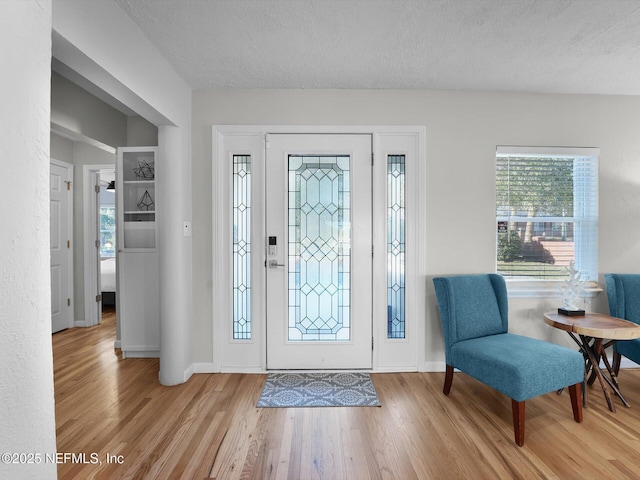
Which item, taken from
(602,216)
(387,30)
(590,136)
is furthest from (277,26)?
(602,216)

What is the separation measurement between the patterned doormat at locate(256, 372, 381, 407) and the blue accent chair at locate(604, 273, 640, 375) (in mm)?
2109

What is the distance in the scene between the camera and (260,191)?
2.99 meters

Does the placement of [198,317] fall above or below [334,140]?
below

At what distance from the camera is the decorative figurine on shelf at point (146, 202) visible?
3.48 metres

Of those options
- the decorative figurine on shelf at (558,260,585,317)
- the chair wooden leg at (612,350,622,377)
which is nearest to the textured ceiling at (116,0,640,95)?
the decorative figurine on shelf at (558,260,585,317)

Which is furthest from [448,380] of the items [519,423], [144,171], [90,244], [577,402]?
[90,244]

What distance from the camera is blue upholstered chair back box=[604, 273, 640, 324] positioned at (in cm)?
278

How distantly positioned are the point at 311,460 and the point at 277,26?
263 centimetres

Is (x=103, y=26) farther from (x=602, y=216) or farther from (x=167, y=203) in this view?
(x=602, y=216)

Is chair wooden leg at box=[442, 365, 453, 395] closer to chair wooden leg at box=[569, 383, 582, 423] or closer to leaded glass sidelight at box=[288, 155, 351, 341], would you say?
chair wooden leg at box=[569, 383, 582, 423]

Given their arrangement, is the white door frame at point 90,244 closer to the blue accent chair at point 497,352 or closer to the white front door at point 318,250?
the white front door at point 318,250

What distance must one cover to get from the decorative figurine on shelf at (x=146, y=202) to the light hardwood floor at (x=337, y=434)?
167 centimetres

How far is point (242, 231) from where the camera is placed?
303 centimetres

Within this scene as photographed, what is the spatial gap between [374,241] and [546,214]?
166cm
